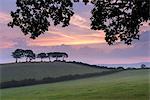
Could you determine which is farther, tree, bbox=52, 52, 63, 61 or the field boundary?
tree, bbox=52, 52, 63, 61

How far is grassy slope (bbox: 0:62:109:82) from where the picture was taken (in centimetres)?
8888

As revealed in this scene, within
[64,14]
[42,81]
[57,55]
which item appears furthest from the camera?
[57,55]

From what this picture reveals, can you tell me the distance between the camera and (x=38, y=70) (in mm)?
94938

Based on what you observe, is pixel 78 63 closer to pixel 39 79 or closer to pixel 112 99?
pixel 39 79

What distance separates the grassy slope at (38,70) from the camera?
88875 millimetres

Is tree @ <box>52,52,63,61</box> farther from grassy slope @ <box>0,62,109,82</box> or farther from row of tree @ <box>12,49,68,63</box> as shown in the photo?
grassy slope @ <box>0,62,109,82</box>

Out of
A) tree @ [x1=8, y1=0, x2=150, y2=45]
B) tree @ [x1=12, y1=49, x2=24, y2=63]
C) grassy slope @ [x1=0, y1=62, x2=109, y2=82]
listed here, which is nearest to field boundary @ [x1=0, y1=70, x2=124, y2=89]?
grassy slope @ [x1=0, y1=62, x2=109, y2=82]

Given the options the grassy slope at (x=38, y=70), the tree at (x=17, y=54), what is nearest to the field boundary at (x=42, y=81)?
the grassy slope at (x=38, y=70)

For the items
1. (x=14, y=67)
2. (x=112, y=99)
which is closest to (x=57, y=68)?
(x=14, y=67)

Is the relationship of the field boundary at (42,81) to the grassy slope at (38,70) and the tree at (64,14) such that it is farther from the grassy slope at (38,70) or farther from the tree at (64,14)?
the tree at (64,14)

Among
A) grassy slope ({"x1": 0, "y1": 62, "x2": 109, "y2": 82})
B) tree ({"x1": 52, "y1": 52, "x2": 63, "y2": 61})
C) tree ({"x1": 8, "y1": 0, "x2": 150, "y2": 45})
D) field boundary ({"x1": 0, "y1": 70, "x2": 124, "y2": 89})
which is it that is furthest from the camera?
tree ({"x1": 52, "y1": 52, "x2": 63, "y2": 61})

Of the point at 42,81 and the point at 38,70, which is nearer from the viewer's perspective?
the point at 42,81

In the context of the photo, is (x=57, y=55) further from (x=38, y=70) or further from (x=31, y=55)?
(x=38, y=70)

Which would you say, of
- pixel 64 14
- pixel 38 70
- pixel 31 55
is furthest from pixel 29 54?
pixel 64 14
